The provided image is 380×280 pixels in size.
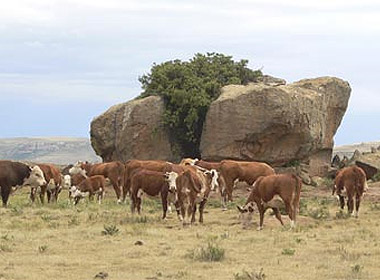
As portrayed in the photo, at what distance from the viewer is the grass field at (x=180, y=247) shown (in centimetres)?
1313

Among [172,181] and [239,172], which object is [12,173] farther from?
[239,172]

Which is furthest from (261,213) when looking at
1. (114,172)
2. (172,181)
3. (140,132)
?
(140,132)

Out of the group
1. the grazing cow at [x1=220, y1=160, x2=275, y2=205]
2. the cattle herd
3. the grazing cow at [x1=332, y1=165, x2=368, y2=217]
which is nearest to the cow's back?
the cattle herd

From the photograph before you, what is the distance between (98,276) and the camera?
12570 millimetres

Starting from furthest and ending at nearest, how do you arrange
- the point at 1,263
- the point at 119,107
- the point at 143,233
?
the point at 119,107 < the point at 143,233 < the point at 1,263

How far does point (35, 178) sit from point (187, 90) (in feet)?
44.4

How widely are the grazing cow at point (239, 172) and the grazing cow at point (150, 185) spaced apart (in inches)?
246

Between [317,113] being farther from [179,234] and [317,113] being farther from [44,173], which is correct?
[179,234]

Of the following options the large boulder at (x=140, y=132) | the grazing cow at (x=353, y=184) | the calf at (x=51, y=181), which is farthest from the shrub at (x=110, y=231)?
the large boulder at (x=140, y=132)

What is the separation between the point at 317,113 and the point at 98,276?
26898 millimetres

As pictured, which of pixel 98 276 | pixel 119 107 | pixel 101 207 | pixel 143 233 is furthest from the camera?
pixel 119 107

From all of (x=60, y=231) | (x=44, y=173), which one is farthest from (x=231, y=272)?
(x=44, y=173)

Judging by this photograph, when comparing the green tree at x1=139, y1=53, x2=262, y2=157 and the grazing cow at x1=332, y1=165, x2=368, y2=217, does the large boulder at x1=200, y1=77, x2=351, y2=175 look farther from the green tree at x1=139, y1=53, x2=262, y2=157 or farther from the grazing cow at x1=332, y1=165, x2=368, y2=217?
the grazing cow at x1=332, y1=165, x2=368, y2=217

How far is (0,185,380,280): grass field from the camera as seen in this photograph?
13129 mm
